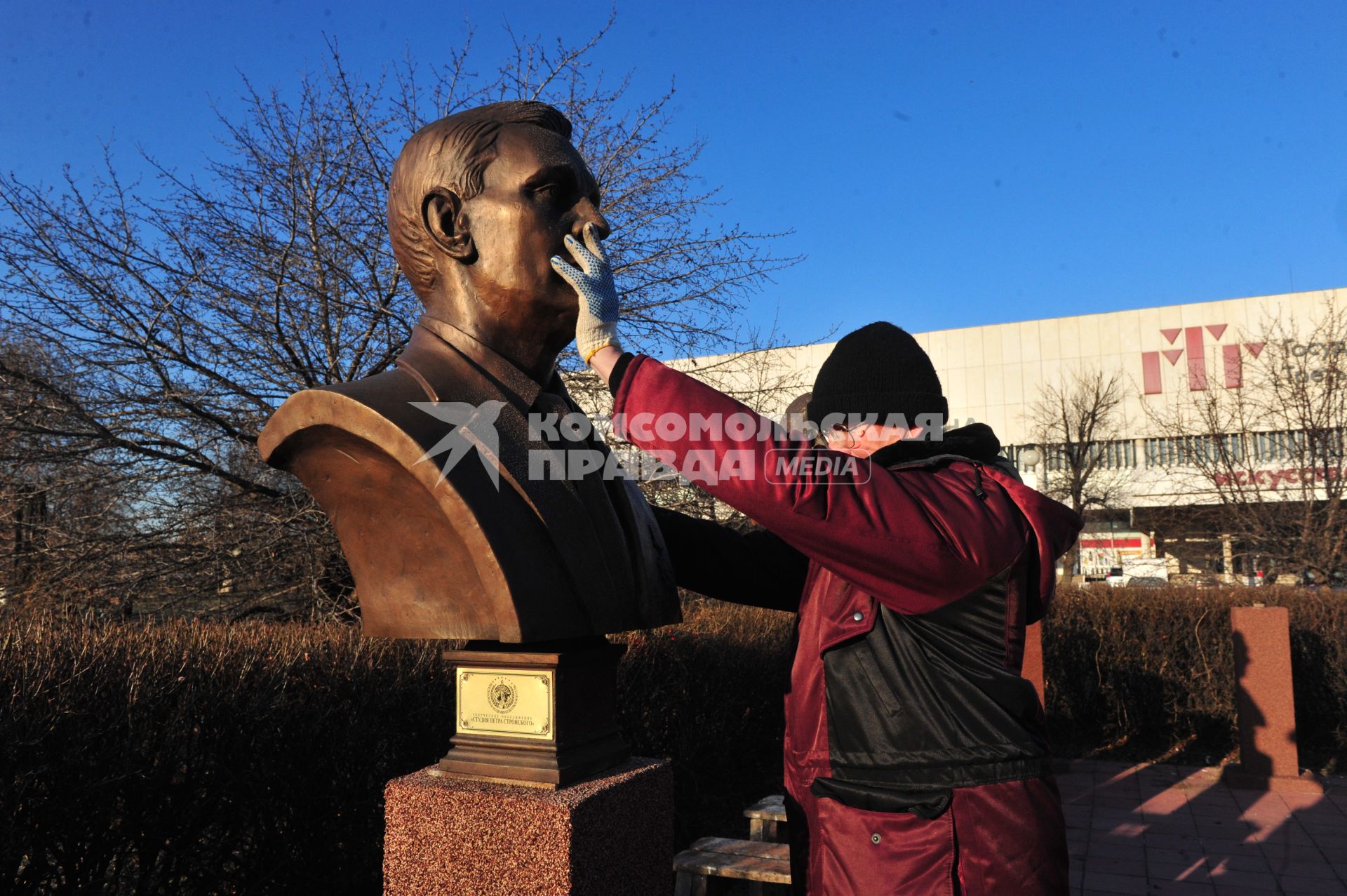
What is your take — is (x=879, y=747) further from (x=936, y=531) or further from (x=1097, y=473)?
(x=1097, y=473)

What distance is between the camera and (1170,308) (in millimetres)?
31328

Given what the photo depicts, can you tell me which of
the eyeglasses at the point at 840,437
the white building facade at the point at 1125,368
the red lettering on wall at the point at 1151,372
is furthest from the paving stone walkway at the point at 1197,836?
the red lettering on wall at the point at 1151,372

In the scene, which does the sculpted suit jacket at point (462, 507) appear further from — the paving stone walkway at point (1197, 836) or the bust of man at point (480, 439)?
the paving stone walkway at point (1197, 836)

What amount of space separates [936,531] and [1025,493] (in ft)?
0.87

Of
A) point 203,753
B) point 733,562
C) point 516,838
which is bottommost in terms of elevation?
point 203,753

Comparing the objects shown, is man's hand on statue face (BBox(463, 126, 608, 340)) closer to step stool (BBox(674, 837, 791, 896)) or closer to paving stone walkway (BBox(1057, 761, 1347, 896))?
step stool (BBox(674, 837, 791, 896))

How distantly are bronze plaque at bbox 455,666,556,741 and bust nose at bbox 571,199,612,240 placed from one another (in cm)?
96

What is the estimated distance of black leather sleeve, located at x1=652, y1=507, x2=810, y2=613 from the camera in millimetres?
2264

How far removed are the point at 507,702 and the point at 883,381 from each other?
3.48 ft

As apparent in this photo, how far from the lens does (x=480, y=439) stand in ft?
6.25

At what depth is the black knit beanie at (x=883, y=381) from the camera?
6.06 ft

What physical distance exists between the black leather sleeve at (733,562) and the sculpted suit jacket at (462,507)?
0.18 metres

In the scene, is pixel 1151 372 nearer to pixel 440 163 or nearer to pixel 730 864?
pixel 730 864

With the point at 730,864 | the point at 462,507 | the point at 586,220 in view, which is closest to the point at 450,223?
the point at 586,220
